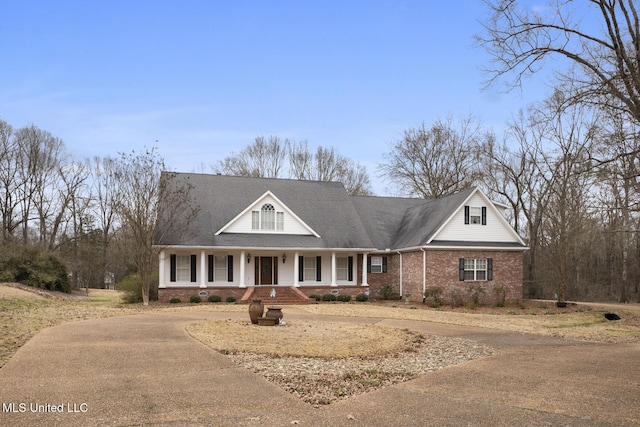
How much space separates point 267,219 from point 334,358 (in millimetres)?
19646

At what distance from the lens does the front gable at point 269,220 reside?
30250 millimetres

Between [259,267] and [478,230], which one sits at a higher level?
[478,230]

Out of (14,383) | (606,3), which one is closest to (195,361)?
(14,383)

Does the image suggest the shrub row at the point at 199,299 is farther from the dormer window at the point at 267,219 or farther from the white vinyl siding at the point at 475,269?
the white vinyl siding at the point at 475,269

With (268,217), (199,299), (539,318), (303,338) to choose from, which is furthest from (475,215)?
(303,338)

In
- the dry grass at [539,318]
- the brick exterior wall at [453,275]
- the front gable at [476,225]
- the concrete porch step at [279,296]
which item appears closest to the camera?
the dry grass at [539,318]

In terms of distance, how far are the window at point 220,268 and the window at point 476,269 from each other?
12.1 m

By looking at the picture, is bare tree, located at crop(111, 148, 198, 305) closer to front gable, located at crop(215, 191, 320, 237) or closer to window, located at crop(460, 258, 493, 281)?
front gable, located at crop(215, 191, 320, 237)

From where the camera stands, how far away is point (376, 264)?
109ft

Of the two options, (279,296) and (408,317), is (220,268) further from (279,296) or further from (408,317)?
(408,317)

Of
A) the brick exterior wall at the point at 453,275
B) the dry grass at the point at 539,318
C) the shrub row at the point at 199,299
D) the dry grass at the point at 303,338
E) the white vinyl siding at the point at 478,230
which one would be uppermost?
the white vinyl siding at the point at 478,230

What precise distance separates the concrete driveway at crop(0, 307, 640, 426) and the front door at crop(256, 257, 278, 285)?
18.1 m

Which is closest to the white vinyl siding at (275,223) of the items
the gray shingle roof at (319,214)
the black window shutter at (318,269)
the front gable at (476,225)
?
the gray shingle roof at (319,214)

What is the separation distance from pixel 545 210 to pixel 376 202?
12090 millimetres
